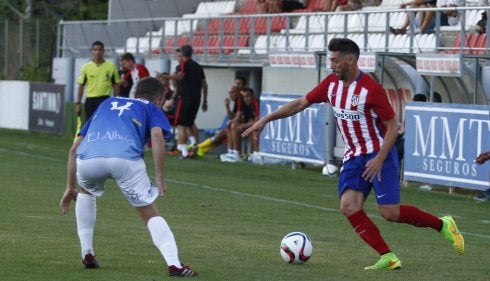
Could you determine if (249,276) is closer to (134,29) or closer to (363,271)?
(363,271)

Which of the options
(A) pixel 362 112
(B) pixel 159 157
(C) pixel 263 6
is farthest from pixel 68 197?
(C) pixel 263 6

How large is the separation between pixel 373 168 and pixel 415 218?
0.75m

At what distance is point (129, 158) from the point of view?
8766mm

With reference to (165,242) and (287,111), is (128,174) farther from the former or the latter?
(287,111)

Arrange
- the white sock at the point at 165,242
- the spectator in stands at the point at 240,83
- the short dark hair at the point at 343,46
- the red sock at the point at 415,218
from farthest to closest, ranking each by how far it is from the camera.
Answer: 1. the spectator in stands at the point at 240,83
2. the red sock at the point at 415,218
3. the short dark hair at the point at 343,46
4. the white sock at the point at 165,242

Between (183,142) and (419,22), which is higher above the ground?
(419,22)

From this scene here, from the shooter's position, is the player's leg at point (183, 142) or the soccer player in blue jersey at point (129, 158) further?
the player's leg at point (183, 142)

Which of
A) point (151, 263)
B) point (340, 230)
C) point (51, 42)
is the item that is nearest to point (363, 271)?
point (151, 263)

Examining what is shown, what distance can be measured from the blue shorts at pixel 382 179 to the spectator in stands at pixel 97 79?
43.6 ft

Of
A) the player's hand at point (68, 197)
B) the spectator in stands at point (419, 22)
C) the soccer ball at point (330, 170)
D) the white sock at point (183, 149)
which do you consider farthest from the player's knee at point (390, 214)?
the white sock at point (183, 149)

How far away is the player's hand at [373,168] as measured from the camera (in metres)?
9.36

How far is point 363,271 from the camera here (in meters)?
9.53

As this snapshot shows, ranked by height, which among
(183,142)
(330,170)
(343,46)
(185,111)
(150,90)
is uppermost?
(343,46)

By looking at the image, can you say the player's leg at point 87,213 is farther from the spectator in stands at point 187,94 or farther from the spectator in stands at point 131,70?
the spectator in stands at point 131,70
